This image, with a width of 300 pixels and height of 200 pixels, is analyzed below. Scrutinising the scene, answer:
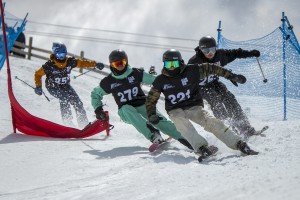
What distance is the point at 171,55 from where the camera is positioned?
4.52m

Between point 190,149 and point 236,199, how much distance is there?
2.60m

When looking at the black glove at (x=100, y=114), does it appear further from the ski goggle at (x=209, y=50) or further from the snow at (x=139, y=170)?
the ski goggle at (x=209, y=50)

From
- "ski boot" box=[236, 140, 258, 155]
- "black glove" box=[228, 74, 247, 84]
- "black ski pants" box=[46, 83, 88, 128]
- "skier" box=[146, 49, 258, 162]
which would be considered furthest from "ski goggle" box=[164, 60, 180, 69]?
"black ski pants" box=[46, 83, 88, 128]

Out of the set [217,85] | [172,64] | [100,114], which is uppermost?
[172,64]

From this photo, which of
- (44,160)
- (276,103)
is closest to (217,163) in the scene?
(44,160)

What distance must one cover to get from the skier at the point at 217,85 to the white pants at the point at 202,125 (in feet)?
3.43

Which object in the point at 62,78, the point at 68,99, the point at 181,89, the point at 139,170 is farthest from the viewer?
the point at 68,99

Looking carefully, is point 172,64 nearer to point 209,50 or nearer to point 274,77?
point 209,50

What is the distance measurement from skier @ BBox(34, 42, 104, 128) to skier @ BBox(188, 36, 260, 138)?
2662 mm

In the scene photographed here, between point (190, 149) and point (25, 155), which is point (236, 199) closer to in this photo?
point (190, 149)

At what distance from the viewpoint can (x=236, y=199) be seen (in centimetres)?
214

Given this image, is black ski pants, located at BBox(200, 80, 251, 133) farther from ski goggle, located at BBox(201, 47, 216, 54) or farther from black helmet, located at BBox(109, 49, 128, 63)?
black helmet, located at BBox(109, 49, 128, 63)

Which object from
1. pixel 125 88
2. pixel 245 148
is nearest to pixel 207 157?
pixel 245 148

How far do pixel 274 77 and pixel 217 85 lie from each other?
388 cm
